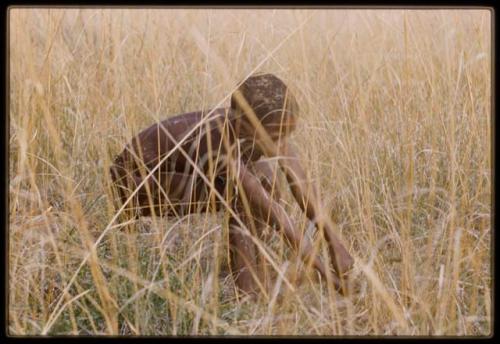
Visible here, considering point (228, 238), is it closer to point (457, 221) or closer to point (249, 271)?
point (249, 271)

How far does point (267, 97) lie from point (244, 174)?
8.2 inches

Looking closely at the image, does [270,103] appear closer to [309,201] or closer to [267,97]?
[267,97]

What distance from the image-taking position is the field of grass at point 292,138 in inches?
127

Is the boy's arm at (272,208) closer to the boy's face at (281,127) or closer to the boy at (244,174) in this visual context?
the boy at (244,174)

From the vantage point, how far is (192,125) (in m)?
3.41

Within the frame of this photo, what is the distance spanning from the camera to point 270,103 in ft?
10.8

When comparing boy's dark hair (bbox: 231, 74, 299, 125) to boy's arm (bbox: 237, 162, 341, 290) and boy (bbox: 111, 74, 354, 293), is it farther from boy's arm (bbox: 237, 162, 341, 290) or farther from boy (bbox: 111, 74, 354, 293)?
boy's arm (bbox: 237, 162, 341, 290)

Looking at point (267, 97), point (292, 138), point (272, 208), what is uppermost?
point (267, 97)

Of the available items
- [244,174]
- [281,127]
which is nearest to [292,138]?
[281,127]

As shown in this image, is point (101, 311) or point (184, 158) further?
point (184, 158)

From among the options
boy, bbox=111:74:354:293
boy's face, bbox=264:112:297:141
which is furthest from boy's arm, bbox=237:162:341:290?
boy's face, bbox=264:112:297:141

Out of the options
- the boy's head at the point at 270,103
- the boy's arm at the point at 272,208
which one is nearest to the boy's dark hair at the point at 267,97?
the boy's head at the point at 270,103

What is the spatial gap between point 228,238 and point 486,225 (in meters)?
0.66

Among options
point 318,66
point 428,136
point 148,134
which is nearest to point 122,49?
point 148,134
